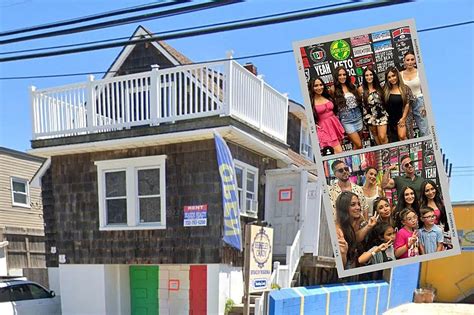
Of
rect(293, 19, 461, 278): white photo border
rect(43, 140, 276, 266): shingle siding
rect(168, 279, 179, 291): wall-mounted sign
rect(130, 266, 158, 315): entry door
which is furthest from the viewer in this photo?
rect(130, 266, 158, 315): entry door

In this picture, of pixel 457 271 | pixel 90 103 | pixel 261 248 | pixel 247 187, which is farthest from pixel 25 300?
pixel 457 271

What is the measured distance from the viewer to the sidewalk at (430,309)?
37.8ft

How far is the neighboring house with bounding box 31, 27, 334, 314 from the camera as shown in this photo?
7531mm

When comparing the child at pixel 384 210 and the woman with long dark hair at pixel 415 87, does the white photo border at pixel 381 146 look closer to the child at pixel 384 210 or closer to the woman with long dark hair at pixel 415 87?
the woman with long dark hair at pixel 415 87

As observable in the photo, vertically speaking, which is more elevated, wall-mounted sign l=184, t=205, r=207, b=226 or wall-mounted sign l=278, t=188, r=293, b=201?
wall-mounted sign l=278, t=188, r=293, b=201

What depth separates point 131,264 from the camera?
823 cm

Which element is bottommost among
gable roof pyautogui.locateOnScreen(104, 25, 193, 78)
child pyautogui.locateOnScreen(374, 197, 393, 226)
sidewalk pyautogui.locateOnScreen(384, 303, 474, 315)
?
sidewalk pyautogui.locateOnScreen(384, 303, 474, 315)

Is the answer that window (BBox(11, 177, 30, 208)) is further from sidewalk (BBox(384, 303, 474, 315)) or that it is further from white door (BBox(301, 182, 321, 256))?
sidewalk (BBox(384, 303, 474, 315))

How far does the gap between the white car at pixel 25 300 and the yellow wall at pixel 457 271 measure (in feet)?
41.9

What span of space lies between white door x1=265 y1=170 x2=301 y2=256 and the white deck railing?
3.54 feet

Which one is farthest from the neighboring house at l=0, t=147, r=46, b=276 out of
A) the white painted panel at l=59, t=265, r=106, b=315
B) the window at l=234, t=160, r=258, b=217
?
the window at l=234, t=160, r=258, b=217

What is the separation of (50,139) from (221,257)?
4541mm

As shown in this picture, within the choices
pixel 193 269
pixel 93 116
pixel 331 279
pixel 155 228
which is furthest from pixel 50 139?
pixel 331 279

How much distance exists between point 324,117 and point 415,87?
1.24ft
